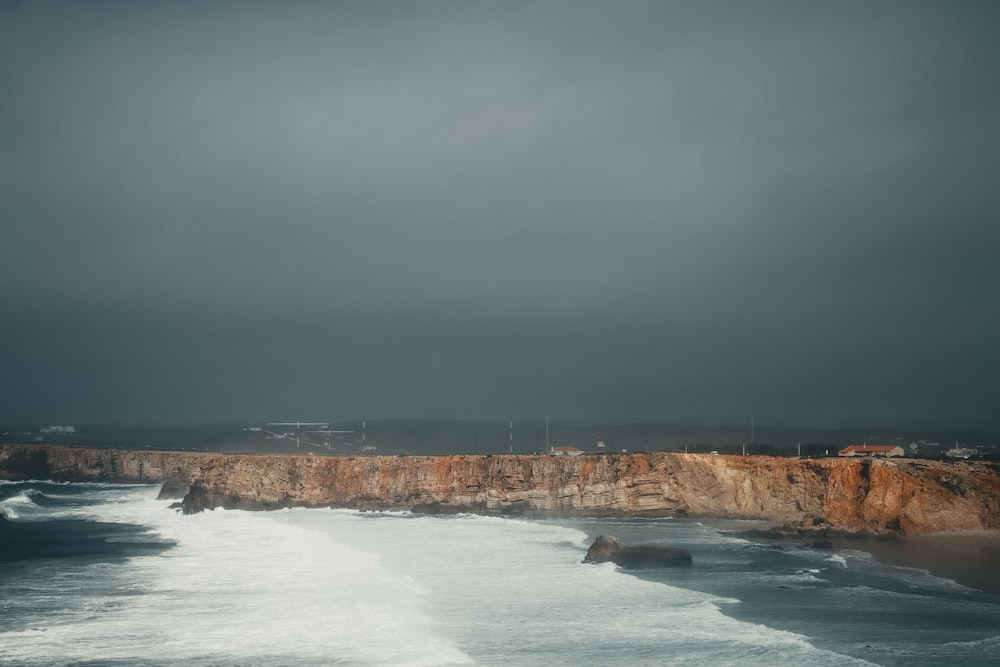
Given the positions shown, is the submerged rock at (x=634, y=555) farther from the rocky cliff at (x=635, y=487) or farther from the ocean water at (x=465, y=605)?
the rocky cliff at (x=635, y=487)

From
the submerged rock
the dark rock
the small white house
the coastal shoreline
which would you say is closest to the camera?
the coastal shoreline

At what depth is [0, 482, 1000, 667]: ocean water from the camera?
2453cm

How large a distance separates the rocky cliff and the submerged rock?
1484 cm

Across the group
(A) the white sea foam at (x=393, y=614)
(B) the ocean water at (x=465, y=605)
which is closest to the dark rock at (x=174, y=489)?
(B) the ocean water at (x=465, y=605)

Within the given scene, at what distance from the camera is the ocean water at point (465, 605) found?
24.5 meters

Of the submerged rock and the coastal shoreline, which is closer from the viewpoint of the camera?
the coastal shoreline

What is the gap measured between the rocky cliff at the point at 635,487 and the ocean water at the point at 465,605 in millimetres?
7226

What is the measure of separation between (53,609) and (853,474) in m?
39.8

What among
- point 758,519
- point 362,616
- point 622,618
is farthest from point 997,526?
point 362,616

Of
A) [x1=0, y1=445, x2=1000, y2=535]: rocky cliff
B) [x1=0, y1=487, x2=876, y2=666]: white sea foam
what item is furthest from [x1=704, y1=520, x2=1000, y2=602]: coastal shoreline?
[x1=0, y1=487, x2=876, y2=666]: white sea foam

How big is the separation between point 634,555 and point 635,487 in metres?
20.8

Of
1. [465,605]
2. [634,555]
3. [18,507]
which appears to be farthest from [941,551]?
[18,507]

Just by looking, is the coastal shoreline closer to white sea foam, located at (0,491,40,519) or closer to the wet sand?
the wet sand

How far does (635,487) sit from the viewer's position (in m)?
59.6
